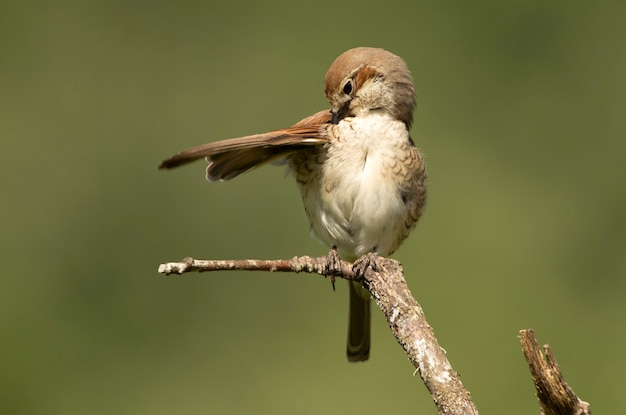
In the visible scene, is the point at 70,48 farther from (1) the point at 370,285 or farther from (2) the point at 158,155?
(1) the point at 370,285

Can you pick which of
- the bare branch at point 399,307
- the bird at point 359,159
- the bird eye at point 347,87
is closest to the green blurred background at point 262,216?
the bird at point 359,159

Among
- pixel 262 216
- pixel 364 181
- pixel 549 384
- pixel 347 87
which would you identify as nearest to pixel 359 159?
pixel 364 181

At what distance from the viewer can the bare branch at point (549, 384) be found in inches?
124

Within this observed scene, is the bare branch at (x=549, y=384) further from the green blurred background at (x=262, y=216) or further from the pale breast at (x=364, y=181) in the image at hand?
the green blurred background at (x=262, y=216)

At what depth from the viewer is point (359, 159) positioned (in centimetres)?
481

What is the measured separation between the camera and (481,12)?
10203mm

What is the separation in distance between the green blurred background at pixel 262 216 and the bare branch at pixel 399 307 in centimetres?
296

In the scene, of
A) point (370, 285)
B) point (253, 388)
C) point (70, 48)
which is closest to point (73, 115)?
point (70, 48)

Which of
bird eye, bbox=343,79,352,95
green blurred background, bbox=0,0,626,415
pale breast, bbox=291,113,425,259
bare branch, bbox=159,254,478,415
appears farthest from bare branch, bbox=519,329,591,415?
green blurred background, bbox=0,0,626,415

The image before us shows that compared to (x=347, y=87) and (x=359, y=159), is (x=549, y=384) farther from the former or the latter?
(x=347, y=87)

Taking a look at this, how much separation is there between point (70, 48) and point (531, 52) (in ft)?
12.8

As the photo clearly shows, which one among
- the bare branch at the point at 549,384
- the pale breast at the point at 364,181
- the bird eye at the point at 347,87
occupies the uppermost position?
the bird eye at the point at 347,87

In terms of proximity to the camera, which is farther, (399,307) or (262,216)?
(262,216)

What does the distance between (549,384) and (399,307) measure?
67cm
